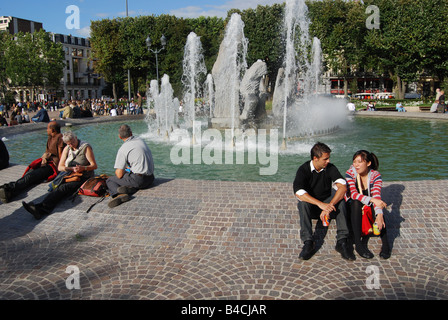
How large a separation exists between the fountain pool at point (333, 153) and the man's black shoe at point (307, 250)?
161 inches

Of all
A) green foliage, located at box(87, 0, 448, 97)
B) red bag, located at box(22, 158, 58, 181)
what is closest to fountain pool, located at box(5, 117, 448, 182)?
red bag, located at box(22, 158, 58, 181)

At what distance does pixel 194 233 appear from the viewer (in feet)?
17.2

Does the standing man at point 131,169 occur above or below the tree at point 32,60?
below

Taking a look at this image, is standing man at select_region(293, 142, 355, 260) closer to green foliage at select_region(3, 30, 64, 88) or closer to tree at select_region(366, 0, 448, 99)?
tree at select_region(366, 0, 448, 99)

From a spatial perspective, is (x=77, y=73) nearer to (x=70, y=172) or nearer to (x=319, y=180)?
(x=70, y=172)

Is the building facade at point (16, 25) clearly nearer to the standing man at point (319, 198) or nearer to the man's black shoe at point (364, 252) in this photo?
the standing man at point (319, 198)

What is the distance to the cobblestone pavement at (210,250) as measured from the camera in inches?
158

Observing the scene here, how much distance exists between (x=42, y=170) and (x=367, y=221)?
568cm

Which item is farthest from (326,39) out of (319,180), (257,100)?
(319,180)

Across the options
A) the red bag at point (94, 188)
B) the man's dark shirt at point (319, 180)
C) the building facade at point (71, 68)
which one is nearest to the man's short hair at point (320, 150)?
the man's dark shirt at point (319, 180)

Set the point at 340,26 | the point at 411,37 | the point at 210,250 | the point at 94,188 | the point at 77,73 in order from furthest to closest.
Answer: the point at 77,73 < the point at 340,26 < the point at 411,37 < the point at 94,188 < the point at 210,250

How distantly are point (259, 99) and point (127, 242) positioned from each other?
13325mm

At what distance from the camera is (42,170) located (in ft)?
23.3

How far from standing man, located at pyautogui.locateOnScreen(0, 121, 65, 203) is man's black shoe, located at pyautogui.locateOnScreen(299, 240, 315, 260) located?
4.95 meters
